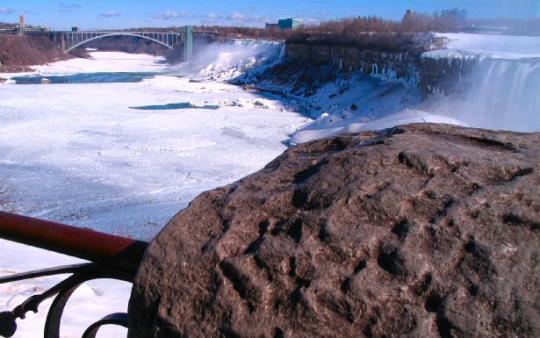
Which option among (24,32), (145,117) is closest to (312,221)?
(145,117)

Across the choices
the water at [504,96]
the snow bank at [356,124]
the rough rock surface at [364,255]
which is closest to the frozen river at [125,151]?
the snow bank at [356,124]

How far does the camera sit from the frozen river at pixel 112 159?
393cm

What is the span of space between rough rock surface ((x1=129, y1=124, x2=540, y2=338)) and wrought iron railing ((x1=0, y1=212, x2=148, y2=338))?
0.21 feet

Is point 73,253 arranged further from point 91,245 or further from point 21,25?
point 21,25

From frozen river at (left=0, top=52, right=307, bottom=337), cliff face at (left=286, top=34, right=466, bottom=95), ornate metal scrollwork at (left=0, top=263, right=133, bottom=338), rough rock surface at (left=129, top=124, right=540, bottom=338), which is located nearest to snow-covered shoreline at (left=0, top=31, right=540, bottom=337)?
frozen river at (left=0, top=52, right=307, bottom=337)

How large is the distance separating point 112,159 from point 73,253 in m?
11.6

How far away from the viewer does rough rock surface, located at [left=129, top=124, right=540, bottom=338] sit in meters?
0.79

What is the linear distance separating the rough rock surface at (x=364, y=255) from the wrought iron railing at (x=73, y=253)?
0.21 ft

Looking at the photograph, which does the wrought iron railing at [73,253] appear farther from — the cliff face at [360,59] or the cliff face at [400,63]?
the cliff face at [360,59]

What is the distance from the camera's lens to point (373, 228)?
0.90 meters

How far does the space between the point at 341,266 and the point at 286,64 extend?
37.8 meters

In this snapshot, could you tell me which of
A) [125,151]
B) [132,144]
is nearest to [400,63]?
[132,144]

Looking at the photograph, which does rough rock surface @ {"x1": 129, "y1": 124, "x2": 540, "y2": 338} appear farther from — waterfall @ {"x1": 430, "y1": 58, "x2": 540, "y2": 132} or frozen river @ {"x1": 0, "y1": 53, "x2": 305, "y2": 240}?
waterfall @ {"x1": 430, "y1": 58, "x2": 540, "y2": 132}

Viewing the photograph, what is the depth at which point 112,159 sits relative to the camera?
1227cm
